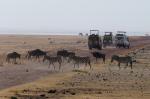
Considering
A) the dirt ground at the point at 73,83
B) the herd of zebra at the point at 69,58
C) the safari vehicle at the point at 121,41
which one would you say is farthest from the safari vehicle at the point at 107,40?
the dirt ground at the point at 73,83

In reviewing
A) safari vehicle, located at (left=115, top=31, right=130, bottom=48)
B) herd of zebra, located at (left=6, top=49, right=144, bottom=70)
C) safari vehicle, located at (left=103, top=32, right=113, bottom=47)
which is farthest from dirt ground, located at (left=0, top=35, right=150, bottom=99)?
safari vehicle, located at (left=103, top=32, right=113, bottom=47)

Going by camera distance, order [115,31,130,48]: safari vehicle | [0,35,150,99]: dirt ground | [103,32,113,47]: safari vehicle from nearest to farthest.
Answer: [0,35,150,99]: dirt ground, [115,31,130,48]: safari vehicle, [103,32,113,47]: safari vehicle

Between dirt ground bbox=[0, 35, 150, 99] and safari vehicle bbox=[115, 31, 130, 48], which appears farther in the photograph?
safari vehicle bbox=[115, 31, 130, 48]

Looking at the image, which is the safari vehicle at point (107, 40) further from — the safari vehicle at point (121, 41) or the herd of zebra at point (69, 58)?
the herd of zebra at point (69, 58)

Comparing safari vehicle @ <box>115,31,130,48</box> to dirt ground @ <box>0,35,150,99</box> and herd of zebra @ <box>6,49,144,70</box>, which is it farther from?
dirt ground @ <box>0,35,150,99</box>

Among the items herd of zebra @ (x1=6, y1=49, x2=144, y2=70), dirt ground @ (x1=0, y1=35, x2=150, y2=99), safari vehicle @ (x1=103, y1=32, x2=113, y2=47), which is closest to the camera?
dirt ground @ (x1=0, y1=35, x2=150, y2=99)

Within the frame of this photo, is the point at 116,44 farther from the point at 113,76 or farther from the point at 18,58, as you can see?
the point at 113,76

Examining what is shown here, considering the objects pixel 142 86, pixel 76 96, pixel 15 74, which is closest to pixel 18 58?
pixel 15 74

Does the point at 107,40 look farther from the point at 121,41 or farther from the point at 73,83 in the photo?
the point at 73,83

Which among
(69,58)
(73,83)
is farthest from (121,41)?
(73,83)

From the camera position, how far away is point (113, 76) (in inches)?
1195

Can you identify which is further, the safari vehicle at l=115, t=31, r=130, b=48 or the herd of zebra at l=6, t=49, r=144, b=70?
the safari vehicle at l=115, t=31, r=130, b=48

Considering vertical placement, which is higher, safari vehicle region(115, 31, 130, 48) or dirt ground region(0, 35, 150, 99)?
dirt ground region(0, 35, 150, 99)

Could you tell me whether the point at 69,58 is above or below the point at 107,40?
above
